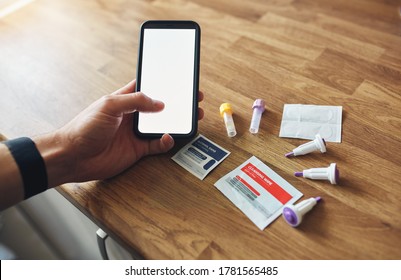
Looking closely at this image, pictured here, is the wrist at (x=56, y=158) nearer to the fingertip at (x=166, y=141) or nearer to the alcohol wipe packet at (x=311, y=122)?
the fingertip at (x=166, y=141)

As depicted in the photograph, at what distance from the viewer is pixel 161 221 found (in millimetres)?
625

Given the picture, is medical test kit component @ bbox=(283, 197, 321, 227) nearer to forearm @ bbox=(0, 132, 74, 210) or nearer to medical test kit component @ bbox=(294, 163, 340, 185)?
medical test kit component @ bbox=(294, 163, 340, 185)

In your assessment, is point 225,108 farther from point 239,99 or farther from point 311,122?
point 311,122

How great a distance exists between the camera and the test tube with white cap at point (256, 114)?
733 millimetres

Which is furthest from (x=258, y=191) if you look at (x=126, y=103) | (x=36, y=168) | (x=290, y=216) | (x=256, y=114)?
(x=36, y=168)

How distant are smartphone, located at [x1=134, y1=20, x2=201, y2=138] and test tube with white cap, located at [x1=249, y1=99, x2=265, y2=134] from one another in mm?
116

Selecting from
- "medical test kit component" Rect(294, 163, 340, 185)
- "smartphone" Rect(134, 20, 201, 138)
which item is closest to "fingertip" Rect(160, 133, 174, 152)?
"smartphone" Rect(134, 20, 201, 138)

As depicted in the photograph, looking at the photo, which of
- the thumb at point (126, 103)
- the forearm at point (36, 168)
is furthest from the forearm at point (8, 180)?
the thumb at point (126, 103)

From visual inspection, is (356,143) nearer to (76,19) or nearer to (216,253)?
(216,253)

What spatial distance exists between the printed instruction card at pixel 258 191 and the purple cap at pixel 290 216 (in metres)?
0.02

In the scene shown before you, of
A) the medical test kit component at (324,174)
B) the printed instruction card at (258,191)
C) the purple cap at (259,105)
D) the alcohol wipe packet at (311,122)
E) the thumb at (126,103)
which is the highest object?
the thumb at (126,103)

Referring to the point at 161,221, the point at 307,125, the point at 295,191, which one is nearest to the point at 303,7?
the point at 307,125

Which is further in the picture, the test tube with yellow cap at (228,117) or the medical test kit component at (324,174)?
the test tube with yellow cap at (228,117)
